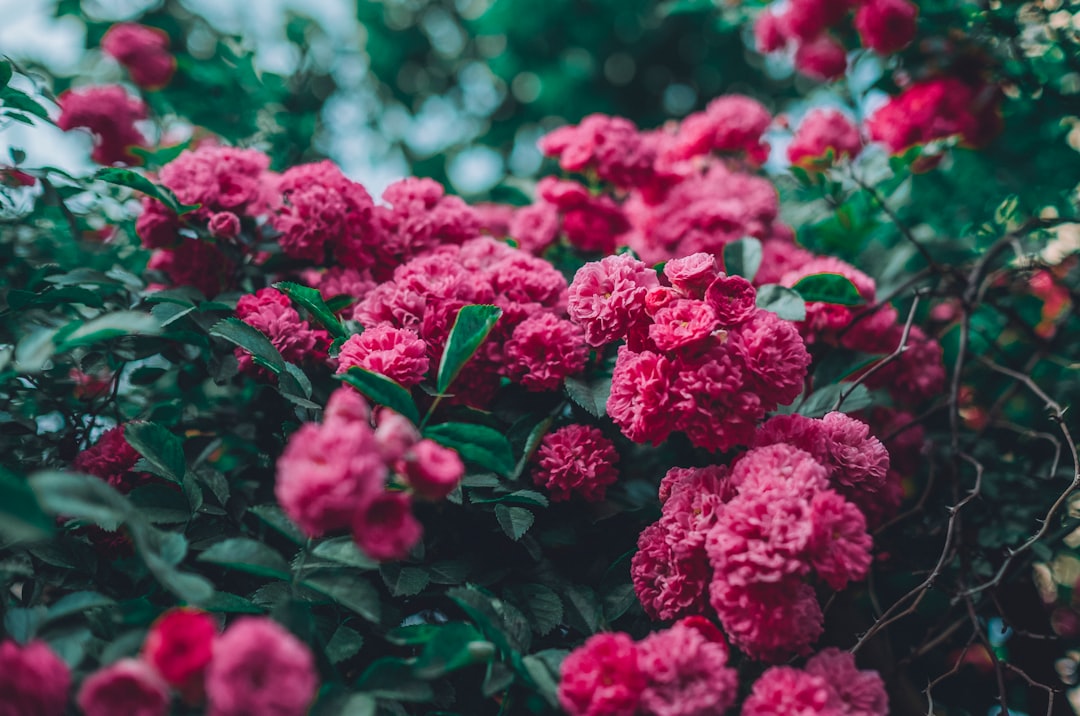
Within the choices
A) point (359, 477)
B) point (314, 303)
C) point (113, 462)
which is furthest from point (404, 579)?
point (113, 462)

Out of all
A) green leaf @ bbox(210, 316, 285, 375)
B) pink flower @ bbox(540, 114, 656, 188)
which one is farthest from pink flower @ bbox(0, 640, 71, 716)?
pink flower @ bbox(540, 114, 656, 188)

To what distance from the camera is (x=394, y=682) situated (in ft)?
2.46

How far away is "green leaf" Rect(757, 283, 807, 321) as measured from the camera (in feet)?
3.49

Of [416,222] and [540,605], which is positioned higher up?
[416,222]

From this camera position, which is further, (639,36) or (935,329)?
(639,36)

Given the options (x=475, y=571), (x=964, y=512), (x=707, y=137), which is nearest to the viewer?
(x=475, y=571)

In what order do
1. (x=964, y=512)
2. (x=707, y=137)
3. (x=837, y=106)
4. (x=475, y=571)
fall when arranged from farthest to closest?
(x=837, y=106) → (x=707, y=137) → (x=964, y=512) → (x=475, y=571)

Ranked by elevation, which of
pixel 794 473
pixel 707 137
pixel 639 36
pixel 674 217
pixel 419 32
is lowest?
pixel 794 473

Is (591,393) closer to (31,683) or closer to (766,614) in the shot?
(766,614)

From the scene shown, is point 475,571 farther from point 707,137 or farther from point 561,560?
point 707,137

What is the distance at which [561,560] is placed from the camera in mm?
1074

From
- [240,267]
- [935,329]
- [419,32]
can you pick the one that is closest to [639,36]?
[419,32]

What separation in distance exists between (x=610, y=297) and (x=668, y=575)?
0.40 m

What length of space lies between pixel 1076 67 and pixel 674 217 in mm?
846
